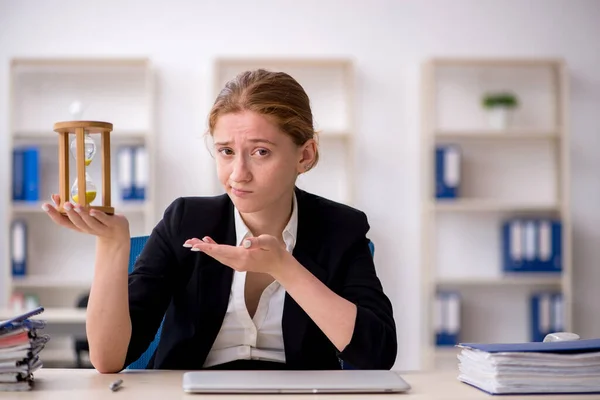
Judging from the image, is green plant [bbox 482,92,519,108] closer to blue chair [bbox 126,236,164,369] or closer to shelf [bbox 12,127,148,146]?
shelf [bbox 12,127,148,146]

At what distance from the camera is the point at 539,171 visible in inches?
189

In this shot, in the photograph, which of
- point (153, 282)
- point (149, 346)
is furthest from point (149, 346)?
point (153, 282)

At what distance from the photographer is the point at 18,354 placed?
1.34 metres

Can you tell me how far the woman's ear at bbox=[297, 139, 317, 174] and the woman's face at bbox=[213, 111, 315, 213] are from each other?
0.08 m

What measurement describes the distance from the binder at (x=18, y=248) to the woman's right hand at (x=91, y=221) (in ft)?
10.6

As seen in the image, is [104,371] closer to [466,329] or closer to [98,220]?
[98,220]

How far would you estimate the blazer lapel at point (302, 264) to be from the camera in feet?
5.43

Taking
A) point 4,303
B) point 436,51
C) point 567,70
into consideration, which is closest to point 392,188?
point 436,51

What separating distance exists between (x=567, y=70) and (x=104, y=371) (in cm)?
404

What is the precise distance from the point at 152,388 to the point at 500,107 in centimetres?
Answer: 371

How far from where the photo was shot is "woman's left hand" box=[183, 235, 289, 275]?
135 centimetres

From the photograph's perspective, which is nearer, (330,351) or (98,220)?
(98,220)

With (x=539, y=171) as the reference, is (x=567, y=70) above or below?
above

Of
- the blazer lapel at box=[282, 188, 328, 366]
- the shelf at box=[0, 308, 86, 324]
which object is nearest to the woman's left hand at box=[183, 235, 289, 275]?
the blazer lapel at box=[282, 188, 328, 366]
